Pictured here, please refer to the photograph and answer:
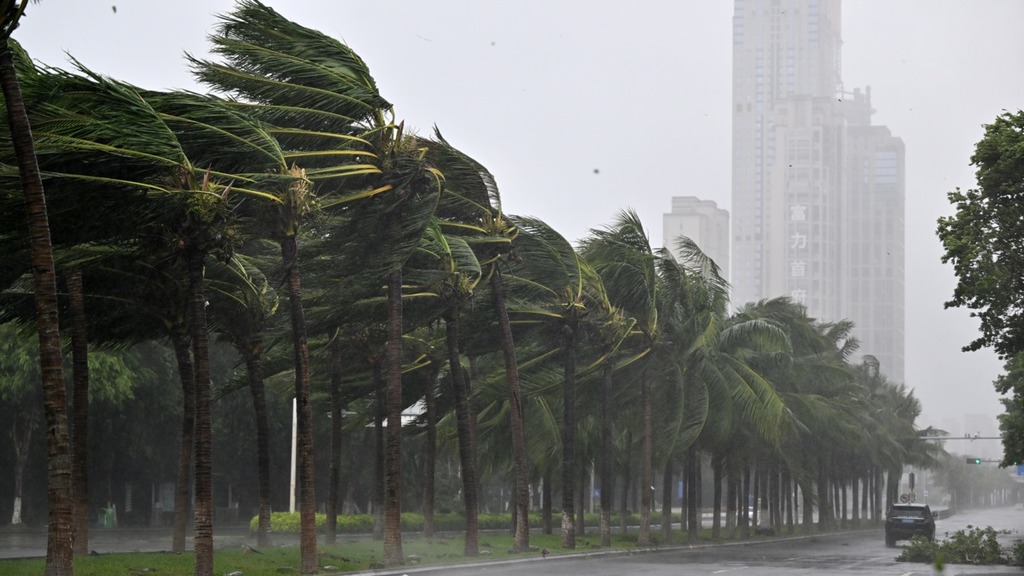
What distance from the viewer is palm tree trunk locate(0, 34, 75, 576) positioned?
1827 centimetres

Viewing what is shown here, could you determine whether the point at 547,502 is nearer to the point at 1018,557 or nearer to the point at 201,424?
the point at 1018,557

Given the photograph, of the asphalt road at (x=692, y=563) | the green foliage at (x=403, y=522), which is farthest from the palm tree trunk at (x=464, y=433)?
the green foliage at (x=403, y=522)

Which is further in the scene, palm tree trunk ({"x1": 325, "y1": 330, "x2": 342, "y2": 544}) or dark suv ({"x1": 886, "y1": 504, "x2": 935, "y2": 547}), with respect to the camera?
dark suv ({"x1": 886, "y1": 504, "x2": 935, "y2": 547})

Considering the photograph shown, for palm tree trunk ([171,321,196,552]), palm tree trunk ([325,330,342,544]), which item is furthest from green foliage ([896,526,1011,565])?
palm tree trunk ([171,321,196,552])

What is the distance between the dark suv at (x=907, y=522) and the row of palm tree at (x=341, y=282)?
534 cm

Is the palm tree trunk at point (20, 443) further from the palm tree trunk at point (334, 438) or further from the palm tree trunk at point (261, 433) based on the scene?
the palm tree trunk at point (261, 433)

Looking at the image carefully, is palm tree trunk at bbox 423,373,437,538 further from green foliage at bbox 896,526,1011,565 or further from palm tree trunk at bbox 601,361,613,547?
green foliage at bbox 896,526,1011,565

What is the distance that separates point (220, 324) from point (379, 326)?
6.08 metres

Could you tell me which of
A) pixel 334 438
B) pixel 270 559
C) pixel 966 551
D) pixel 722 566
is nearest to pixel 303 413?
pixel 270 559

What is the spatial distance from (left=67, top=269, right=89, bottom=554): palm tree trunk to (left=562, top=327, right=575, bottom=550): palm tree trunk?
16.2 metres

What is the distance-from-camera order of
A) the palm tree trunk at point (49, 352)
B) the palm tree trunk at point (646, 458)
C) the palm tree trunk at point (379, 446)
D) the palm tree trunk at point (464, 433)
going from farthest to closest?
the palm tree trunk at point (646, 458) → the palm tree trunk at point (379, 446) → the palm tree trunk at point (464, 433) → the palm tree trunk at point (49, 352)

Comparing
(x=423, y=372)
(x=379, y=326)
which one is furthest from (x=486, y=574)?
(x=423, y=372)

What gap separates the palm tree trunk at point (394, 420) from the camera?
2920 cm

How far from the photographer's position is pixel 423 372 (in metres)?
39.7
